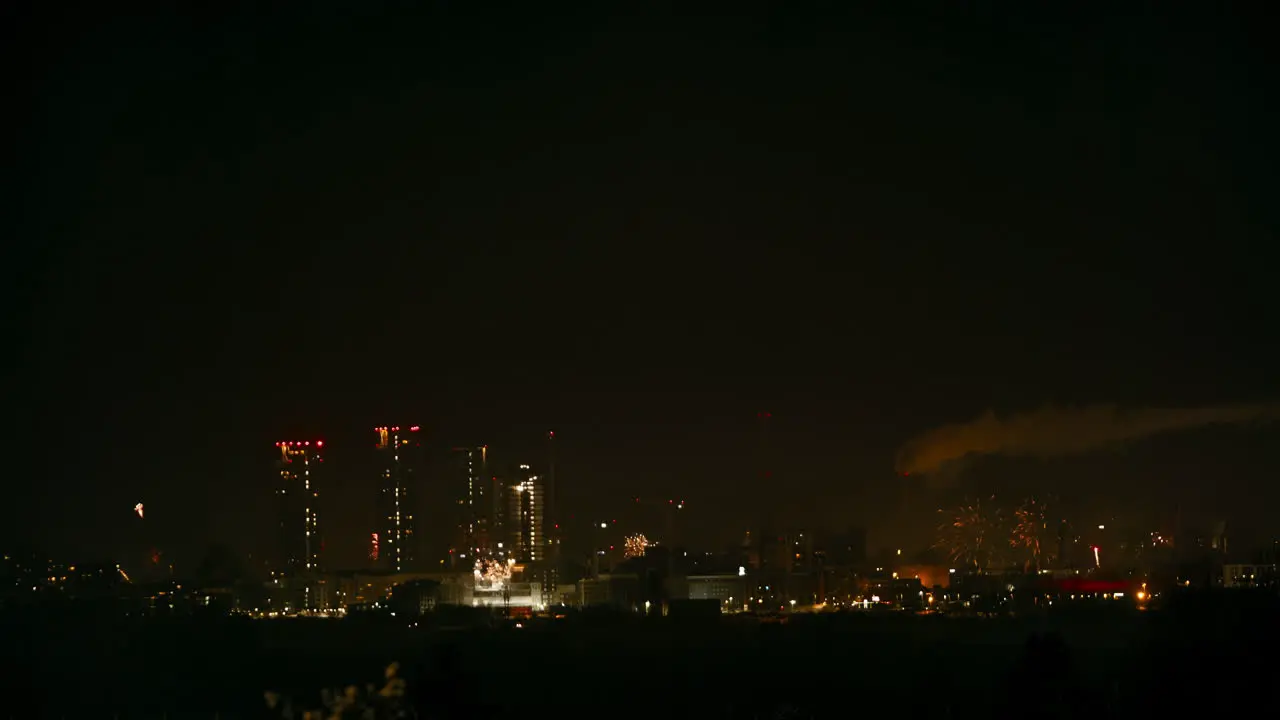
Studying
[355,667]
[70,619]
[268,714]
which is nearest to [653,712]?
[268,714]

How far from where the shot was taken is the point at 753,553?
90.4 metres

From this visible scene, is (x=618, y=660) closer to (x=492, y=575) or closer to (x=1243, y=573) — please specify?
(x=1243, y=573)

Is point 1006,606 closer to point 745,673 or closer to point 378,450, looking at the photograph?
point 745,673

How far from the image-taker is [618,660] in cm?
6606

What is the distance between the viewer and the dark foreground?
163ft

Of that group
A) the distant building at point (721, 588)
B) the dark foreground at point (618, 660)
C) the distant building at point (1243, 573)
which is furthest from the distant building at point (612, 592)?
the distant building at point (1243, 573)

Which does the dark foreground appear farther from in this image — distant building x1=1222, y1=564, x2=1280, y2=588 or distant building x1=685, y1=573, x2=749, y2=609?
distant building x1=685, y1=573, x2=749, y2=609

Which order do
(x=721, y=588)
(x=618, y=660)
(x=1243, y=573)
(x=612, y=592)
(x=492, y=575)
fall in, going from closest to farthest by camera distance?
(x=1243, y=573) → (x=618, y=660) → (x=612, y=592) → (x=721, y=588) → (x=492, y=575)

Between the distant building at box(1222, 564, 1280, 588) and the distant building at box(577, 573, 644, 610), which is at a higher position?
the distant building at box(577, 573, 644, 610)

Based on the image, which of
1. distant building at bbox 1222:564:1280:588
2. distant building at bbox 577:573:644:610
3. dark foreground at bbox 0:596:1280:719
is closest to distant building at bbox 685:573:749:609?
distant building at bbox 577:573:644:610

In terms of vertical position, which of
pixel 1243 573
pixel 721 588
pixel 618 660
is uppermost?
pixel 721 588

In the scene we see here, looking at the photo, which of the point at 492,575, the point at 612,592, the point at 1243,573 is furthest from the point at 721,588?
the point at 1243,573

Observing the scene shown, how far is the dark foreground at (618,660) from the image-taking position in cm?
4959

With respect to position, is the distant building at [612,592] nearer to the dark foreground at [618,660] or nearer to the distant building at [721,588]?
the distant building at [721,588]
